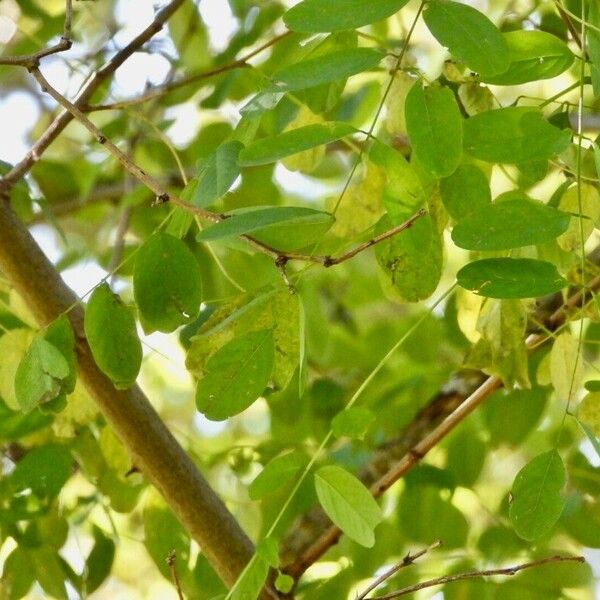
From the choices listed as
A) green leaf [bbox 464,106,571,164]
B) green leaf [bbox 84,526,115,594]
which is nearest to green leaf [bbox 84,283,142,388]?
green leaf [bbox 464,106,571,164]

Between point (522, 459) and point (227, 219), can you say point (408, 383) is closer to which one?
point (227, 219)

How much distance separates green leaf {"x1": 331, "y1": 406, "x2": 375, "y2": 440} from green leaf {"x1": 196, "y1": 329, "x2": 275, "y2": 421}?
8 cm

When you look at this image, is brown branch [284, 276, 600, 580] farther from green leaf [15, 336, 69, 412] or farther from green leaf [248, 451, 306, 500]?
green leaf [15, 336, 69, 412]

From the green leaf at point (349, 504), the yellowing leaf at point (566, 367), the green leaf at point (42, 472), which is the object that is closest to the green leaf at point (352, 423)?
the green leaf at point (349, 504)

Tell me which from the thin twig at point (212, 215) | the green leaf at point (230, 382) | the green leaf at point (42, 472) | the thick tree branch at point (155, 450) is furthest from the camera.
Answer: the green leaf at point (42, 472)

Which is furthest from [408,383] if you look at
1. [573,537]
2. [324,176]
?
[324,176]

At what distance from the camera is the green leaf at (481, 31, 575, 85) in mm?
758

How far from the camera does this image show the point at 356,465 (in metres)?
1.19

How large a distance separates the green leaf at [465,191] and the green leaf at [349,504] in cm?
19

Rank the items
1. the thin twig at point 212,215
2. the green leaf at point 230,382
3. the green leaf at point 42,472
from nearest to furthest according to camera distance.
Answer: the thin twig at point 212,215
the green leaf at point 230,382
the green leaf at point 42,472

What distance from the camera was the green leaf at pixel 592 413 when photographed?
82 cm

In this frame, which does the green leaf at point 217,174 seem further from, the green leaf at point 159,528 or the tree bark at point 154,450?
the green leaf at point 159,528

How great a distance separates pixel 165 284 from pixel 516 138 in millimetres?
245

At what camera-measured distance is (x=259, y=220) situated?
26.3 inches
